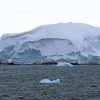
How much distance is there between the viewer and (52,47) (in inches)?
1120

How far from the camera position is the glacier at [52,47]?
27.5 m

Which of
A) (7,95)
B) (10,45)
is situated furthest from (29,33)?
(7,95)

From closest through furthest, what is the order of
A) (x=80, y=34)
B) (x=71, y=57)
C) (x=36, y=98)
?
(x=36, y=98), (x=71, y=57), (x=80, y=34)

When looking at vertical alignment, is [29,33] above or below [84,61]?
above

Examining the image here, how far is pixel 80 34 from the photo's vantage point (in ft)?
96.1

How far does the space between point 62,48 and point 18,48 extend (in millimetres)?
2961

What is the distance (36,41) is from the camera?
2816 cm

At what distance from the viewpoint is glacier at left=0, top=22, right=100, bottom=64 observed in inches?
1081

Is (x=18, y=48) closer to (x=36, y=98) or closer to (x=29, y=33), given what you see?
(x=29, y=33)

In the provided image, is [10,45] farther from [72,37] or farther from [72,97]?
[72,97]

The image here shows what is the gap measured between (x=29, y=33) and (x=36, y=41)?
2303mm

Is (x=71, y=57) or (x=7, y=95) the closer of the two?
(x=7, y=95)

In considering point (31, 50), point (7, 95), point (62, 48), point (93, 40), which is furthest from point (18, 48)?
point (7, 95)

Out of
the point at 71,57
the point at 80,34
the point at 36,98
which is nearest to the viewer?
the point at 36,98
